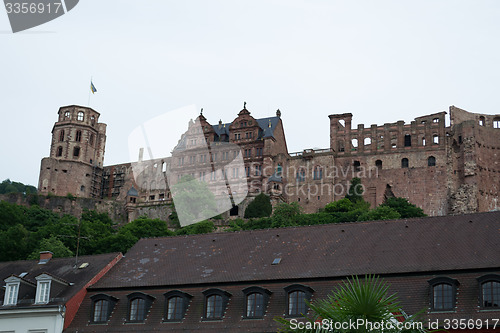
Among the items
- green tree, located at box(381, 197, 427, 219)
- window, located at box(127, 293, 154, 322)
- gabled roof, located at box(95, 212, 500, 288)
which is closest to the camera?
gabled roof, located at box(95, 212, 500, 288)

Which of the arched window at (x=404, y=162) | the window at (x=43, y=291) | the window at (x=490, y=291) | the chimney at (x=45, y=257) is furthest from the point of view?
the arched window at (x=404, y=162)

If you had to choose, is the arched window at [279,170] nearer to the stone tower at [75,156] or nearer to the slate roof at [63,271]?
the stone tower at [75,156]

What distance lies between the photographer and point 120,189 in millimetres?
140125

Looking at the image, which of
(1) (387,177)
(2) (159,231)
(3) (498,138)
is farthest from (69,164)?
(3) (498,138)

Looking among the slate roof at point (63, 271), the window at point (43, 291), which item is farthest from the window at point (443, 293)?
the window at point (43, 291)

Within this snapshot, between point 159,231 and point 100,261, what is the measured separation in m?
44.6

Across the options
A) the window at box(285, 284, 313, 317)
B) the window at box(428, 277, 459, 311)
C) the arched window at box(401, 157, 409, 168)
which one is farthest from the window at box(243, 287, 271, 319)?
the arched window at box(401, 157, 409, 168)

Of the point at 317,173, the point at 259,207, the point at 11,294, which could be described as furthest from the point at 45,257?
the point at 317,173

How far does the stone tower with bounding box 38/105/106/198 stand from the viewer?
133 m

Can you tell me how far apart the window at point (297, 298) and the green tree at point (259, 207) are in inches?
2697

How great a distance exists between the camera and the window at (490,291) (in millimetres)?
36688

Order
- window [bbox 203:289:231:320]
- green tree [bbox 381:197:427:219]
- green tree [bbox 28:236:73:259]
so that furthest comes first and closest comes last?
green tree [bbox 381:197:427:219], green tree [bbox 28:236:73:259], window [bbox 203:289:231:320]

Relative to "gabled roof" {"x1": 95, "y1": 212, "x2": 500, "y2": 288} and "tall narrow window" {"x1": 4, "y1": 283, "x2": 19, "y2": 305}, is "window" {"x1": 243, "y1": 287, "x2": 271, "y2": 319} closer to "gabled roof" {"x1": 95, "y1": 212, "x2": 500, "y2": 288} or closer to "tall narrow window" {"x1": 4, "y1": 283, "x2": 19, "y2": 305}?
"gabled roof" {"x1": 95, "y1": 212, "x2": 500, "y2": 288}

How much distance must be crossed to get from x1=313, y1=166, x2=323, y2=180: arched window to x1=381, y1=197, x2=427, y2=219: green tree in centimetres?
1155
